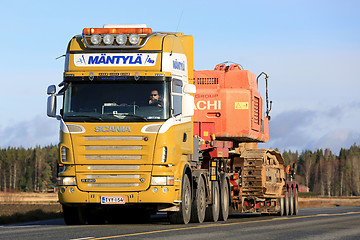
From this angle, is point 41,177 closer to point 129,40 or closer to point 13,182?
point 13,182

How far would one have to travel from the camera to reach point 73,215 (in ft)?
62.1

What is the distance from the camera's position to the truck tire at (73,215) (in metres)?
18.8

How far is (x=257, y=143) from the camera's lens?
28906mm

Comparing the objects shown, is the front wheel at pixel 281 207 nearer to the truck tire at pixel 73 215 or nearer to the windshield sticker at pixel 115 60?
the truck tire at pixel 73 215

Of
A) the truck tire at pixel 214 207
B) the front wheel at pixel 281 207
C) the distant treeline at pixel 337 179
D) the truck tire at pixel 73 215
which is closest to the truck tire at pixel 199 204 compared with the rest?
the truck tire at pixel 214 207

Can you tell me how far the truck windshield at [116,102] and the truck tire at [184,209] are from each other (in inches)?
81.6

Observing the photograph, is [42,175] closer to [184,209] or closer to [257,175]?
[257,175]

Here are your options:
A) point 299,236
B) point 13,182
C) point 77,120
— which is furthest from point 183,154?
point 13,182

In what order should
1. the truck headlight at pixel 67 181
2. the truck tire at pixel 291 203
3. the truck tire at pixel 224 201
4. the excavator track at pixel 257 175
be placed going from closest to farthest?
1. the truck headlight at pixel 67 181
2. the truck tire at pixel 224 201
3. the excavator track at pixel 257 175
4. the truck tire at pixel 291 203

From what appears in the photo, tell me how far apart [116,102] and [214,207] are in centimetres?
567

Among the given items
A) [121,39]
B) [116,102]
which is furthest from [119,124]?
[121,39]

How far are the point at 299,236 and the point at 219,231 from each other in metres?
1.90

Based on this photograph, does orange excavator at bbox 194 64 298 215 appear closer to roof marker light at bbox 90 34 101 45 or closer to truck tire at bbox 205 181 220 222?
truck tire at bbox 205 181 220 222

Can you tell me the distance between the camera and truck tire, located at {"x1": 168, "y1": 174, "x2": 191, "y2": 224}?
60.4ft
